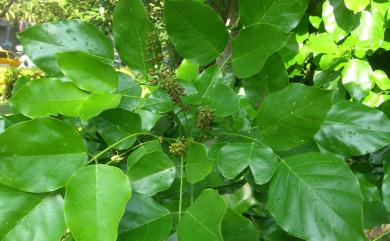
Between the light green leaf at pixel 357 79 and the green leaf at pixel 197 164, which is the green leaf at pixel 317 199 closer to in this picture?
the green leaf at pixel 197 164

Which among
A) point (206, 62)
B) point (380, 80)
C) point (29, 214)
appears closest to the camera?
point (29, 214)

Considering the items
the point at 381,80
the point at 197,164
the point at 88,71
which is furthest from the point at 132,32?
the point at 381,80

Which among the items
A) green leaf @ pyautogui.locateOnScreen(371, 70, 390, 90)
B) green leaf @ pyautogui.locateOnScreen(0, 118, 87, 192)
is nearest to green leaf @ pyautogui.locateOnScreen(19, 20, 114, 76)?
green leaf @ pyautogui.locateOnScreen(0, 118, 87, 192)

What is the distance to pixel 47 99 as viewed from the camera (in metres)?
0.44

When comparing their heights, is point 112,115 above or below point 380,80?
above

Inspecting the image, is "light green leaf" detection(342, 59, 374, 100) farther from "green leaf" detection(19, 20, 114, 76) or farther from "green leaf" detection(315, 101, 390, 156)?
"green leaf" detection(19, 20, 114, 76)

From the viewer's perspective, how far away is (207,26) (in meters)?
0.48

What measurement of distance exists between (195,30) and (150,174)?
0.56 feet

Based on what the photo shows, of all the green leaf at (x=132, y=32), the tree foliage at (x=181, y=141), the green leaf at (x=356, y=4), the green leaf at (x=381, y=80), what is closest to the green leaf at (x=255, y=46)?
the tree foliage at (x=181, y=141)

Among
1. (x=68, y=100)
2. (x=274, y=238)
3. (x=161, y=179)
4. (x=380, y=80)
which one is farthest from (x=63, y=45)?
(x=380, y=80)

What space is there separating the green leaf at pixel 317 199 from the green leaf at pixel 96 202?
146 millimetres

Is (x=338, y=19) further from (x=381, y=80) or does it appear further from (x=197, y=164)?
(x=197, y=164)

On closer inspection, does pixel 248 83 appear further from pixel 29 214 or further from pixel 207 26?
pixel 29 214

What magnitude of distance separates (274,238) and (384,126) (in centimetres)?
18
